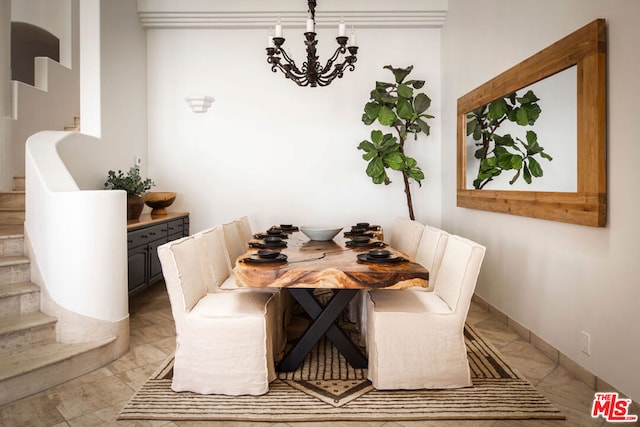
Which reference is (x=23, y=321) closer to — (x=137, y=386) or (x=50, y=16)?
(x=137, y=386)

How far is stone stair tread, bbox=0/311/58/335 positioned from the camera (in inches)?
100

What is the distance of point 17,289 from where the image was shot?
9.15 feet

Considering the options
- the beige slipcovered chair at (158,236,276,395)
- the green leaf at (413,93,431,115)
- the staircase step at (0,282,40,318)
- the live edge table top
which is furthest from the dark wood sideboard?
the green leaf at (413,93,431,115)

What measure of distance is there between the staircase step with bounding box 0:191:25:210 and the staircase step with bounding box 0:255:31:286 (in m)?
1.42

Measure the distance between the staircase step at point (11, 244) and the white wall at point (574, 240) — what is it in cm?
385

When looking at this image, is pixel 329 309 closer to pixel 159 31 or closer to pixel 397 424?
pixel 397 424

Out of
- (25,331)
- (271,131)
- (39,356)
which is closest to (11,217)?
(25,331)

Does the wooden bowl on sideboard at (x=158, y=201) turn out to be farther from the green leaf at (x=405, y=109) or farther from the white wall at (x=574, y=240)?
the white wall at (x=574, y=240)

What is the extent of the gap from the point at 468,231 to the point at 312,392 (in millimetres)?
2741

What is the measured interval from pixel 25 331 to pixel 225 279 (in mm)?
1331

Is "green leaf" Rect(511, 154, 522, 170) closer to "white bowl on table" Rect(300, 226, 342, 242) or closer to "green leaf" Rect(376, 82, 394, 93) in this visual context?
"white bowl on table" Rect(300, 226, 342, 242)

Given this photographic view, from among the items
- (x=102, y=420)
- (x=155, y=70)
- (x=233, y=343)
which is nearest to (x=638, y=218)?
(x=233, y=343)

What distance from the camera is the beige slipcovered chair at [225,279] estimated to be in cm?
295

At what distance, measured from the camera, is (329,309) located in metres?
2.57
